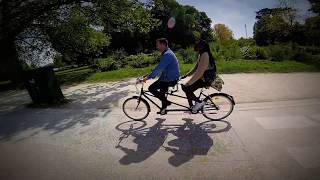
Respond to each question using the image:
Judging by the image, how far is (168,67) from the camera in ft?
24.0

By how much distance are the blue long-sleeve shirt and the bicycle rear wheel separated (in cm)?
94

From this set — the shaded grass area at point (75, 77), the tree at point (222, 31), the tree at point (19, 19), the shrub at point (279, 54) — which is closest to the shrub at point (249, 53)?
the shrub at point (279, 54)

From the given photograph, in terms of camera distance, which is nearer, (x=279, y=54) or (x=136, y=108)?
(x=136, y=108)

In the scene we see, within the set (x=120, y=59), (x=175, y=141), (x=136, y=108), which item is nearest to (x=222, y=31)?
(x=120, y=59)

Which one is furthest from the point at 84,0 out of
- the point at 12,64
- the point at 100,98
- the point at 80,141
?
the point at 80,141

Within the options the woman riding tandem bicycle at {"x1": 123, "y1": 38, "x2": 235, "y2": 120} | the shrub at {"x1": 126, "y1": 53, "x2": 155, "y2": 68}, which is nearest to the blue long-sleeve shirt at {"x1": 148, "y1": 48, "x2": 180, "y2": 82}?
the woman riding tandem bicycle at {"x1": 123, "y1": 38, "x2": 235, "y2": 120}

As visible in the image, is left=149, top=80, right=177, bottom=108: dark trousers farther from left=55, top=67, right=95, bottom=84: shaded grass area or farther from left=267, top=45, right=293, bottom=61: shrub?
left=267, top=45, right=293, bottom=61: shrub

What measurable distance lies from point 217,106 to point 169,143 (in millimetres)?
1651

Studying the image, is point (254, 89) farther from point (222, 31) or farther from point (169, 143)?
point (222, 31)

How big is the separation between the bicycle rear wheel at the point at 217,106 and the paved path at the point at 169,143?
216 mm

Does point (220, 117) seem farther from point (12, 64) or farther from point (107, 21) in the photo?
point (12, 64)

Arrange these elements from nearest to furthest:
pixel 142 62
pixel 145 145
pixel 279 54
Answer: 1. pixel 145 145
2. pixel 279 54
3. pixel 142 62

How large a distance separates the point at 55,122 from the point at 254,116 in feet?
16.8

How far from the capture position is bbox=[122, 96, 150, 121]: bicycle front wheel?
8008 mm
